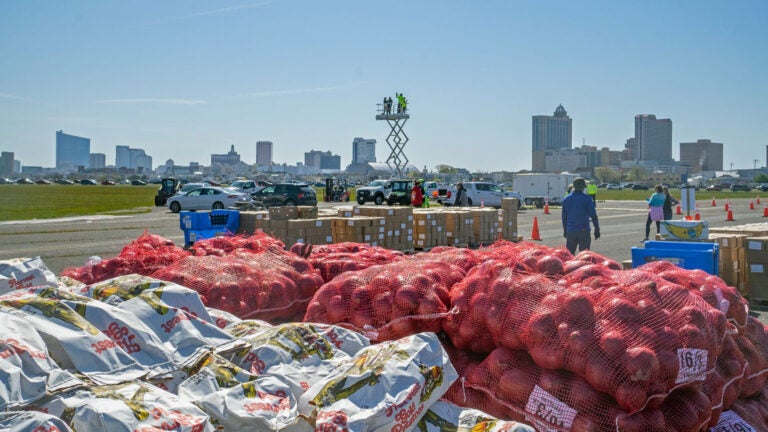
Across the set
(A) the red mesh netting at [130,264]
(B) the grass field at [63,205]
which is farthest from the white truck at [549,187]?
(A) the red mesh netting at [130,264]

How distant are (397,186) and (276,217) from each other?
2694 centimetres

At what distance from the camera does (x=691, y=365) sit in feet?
13.9

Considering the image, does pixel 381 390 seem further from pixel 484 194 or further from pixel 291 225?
pixel 484 194

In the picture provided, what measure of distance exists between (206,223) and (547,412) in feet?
40.0

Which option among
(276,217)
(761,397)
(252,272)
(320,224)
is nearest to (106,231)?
(276,217)

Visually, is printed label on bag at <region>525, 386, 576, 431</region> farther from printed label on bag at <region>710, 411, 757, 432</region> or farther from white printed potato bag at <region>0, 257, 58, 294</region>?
white printed potato bag at <region>0, 257, 58, 294</region>

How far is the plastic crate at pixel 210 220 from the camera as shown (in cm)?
1523

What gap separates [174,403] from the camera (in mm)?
3131

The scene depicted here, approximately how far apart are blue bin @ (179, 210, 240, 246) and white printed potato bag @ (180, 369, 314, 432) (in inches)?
463

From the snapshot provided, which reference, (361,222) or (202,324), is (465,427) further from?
(361,222)

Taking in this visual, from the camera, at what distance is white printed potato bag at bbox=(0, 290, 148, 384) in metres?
3.32

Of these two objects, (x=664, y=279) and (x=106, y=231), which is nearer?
(x=664, y=279)

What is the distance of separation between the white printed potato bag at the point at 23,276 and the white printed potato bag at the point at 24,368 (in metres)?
1.48

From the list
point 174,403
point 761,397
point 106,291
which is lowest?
point 761,397
